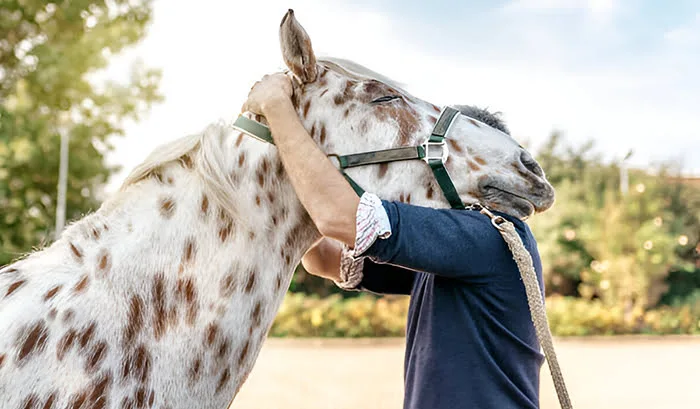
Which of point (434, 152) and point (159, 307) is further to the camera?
point (434, 152)

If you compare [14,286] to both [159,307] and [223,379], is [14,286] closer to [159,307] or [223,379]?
[159,307]

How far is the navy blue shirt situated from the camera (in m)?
1.90

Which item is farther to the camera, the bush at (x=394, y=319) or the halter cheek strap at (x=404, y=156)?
the bush at (x=394, y=319)

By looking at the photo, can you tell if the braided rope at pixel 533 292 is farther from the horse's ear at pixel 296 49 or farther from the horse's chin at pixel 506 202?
the horse's ear at pixel 296 49

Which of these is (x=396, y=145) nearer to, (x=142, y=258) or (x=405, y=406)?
(x=142, y=258)

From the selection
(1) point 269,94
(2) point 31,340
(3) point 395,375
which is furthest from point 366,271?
(3) point 395,375

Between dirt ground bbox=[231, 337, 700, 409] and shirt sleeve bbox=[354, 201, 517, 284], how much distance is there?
750 cm

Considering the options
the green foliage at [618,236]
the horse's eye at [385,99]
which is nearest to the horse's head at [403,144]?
the horse's eye at [385,99]

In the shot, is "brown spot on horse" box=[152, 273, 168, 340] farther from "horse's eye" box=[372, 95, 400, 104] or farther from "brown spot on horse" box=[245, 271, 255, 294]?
"horse's eye" box=[372, 95, 400, 104]

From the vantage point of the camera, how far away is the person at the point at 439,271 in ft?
5.82

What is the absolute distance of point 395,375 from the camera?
11.3 meters

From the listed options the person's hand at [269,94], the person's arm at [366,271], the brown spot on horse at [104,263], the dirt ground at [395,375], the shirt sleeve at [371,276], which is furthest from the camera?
the dirt ground at [395,375]

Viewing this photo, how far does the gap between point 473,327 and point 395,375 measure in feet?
31.6

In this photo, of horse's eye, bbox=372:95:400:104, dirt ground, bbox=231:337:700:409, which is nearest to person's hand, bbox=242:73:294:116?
horse's eye, bbox=372:95:400:104
